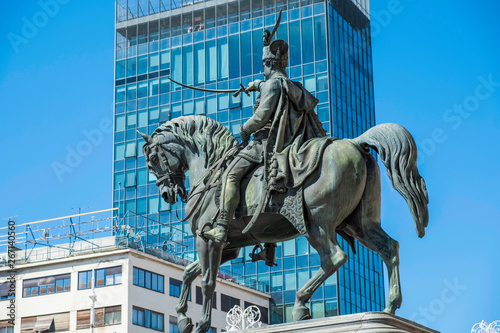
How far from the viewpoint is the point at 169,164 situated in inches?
730

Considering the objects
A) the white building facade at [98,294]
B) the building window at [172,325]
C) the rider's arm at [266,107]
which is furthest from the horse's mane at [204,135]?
the building window at [172,325]

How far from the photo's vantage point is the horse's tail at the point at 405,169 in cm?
1623

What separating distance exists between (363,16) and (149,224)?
25336mm

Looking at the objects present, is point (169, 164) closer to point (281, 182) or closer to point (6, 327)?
point (281, 182)

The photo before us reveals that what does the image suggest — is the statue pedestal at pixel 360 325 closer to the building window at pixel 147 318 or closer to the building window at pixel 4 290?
the building window at pixel 147 318

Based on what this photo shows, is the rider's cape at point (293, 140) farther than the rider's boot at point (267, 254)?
No

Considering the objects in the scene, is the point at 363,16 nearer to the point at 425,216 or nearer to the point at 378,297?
the point at 378,297

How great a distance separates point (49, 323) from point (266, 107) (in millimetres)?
49976

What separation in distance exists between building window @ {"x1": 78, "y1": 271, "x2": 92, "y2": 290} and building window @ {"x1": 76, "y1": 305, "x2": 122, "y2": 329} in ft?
5.28

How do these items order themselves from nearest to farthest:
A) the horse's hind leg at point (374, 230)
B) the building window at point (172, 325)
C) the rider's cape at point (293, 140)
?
1. the horse's hind leg at point (374, 230)
2. the rider's cape at point (293, 140)
3. the building window at point (172, 325)

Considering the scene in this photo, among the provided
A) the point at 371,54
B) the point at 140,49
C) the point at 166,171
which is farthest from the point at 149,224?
the point at 166,171

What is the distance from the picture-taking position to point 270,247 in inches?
712

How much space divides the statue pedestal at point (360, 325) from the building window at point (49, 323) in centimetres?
5076

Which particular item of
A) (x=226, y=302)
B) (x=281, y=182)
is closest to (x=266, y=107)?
(x=281, y=182)
